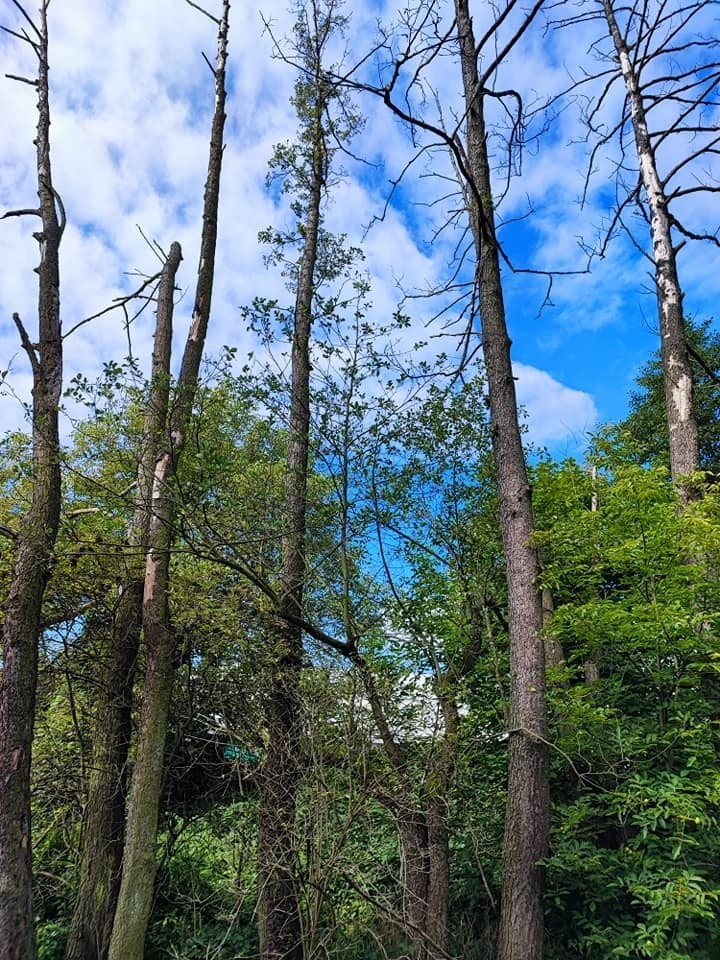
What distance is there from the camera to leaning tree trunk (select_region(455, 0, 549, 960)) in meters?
3.88

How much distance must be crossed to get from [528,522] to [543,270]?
2.34m

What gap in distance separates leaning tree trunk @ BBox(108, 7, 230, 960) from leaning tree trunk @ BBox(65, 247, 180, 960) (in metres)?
0.17

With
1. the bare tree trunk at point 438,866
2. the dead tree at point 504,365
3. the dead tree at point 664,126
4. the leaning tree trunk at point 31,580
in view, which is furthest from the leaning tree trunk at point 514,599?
the leaning tree trunk at point 31,580

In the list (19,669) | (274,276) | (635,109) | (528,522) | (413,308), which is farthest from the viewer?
(274,276)

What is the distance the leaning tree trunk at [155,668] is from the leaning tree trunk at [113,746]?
17cm

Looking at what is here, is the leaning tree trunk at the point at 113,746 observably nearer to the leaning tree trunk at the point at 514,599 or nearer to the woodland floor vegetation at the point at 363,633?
the woodland floor vegetation at the point at 363,633

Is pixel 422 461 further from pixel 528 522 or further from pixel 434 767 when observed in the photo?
pixel 434 767

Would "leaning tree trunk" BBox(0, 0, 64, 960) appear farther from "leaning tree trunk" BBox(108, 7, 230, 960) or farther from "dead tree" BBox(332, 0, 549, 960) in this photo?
"dead tree" BBox(332, 0, 549, 960)

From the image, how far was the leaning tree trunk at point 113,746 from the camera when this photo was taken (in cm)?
488

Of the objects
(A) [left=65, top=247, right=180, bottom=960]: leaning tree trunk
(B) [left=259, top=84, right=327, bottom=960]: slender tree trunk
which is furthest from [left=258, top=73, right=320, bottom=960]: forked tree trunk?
(A) [left=65, top=247, right=180, bottom=960]: leaning tree trunk

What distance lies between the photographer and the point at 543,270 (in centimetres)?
557

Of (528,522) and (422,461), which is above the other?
(422,461)

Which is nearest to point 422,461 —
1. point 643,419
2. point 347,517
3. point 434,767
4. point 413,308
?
point 347,517

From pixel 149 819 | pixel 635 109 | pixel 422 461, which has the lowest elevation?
pixel 149 819
